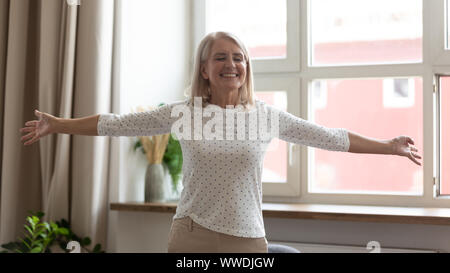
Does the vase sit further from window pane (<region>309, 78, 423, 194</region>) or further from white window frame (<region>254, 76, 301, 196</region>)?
window pane (<region>309, 78, 423, 194</region>)

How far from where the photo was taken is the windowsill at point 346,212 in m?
2.03

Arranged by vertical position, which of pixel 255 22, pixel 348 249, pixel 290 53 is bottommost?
pixel 348 249

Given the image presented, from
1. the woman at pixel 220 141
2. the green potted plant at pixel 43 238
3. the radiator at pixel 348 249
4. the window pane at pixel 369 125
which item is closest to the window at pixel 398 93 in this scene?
the window pane at pixel 369 125

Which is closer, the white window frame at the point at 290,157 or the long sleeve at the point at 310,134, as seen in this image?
the long sleeve at the point at 310,134

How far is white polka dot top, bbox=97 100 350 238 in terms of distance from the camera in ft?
4.84

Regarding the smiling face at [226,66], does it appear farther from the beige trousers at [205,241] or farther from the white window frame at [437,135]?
the white window frame at [437,135]

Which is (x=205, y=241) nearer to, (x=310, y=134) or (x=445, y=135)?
(x=310, y=134)

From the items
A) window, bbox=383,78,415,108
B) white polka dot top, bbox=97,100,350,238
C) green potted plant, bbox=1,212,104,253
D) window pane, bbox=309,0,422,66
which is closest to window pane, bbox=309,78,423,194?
window, bbox=383,78,415,108

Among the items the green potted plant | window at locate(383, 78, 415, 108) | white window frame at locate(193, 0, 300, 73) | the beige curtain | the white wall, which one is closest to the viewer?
the green potted plant

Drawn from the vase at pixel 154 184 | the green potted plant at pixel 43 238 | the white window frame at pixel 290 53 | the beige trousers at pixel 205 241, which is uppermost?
the white window frame at pixel 290 53

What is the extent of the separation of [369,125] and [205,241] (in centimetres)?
138

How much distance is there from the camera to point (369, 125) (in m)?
2.56

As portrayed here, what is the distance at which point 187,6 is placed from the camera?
2.80m

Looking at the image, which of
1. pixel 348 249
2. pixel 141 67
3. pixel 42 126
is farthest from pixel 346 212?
pixel 42 126
